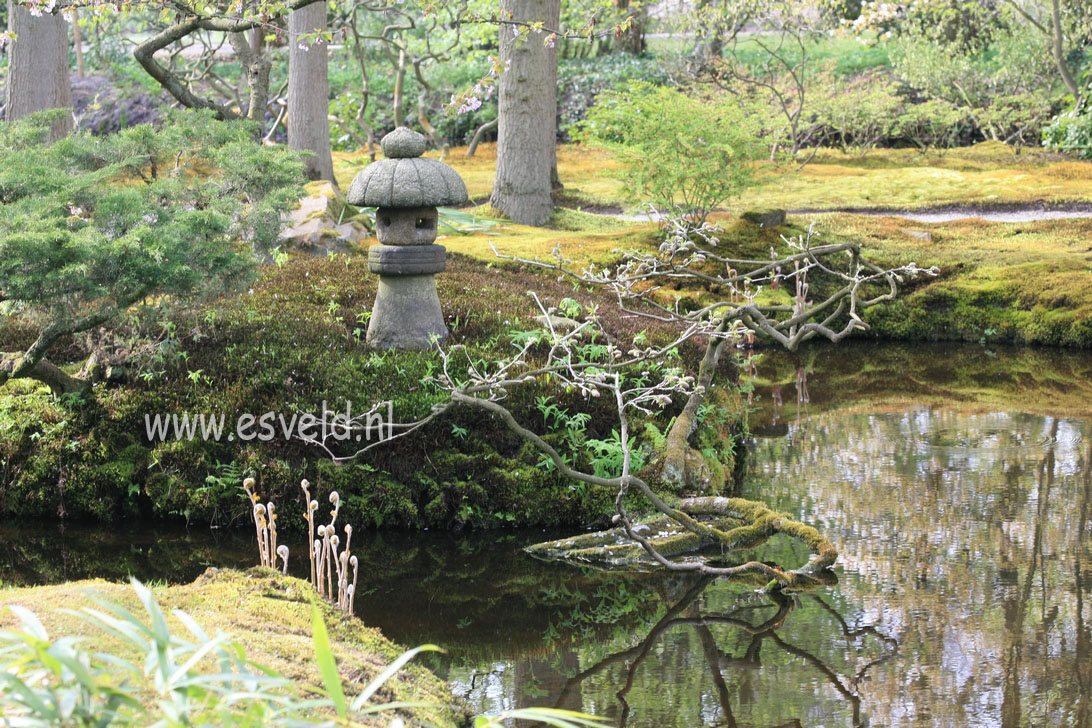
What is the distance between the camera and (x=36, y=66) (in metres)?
11.9

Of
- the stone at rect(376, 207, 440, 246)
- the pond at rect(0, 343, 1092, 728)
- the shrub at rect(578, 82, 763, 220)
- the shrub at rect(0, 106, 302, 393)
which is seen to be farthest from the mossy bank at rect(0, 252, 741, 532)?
the shrub at rect(578, 82, 763, 220)

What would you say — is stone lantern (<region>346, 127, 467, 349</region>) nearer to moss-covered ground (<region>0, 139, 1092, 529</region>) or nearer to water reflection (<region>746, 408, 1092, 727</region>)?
moss-covered ground (<region>0, 139, 1092, 529</region>)

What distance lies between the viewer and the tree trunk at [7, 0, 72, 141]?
38.9 feet

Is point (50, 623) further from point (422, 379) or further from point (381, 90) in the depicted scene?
point (381, 90)

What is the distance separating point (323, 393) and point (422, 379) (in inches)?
25.7

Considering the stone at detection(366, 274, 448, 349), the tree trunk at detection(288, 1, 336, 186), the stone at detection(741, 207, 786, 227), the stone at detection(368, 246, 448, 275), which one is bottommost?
the stone at detection(366, 274, 448, 349)

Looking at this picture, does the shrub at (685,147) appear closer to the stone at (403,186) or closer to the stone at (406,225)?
the stone at (406,225)

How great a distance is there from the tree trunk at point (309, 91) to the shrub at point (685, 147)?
3667mm

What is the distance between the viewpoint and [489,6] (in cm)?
1912

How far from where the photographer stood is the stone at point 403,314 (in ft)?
24.7

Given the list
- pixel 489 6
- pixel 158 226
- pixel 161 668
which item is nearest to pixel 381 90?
pixel 489 6

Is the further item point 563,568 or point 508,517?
point 508,517

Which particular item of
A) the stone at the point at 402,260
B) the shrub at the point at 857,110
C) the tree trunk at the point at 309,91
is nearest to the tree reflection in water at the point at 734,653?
the stone at the point at 402,260

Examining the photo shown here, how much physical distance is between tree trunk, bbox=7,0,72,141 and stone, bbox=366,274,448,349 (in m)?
6.40
